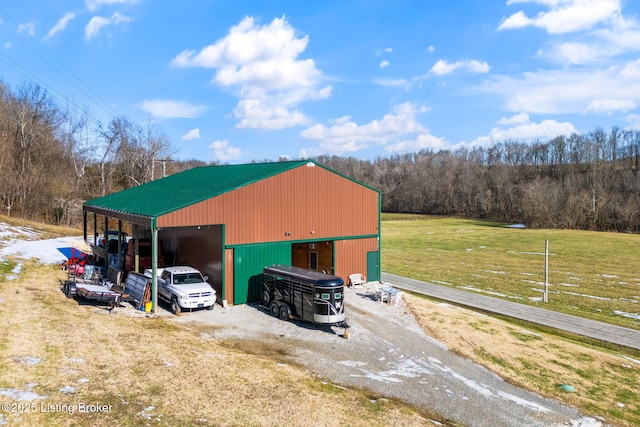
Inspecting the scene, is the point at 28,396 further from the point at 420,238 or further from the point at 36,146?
the point at 420,238

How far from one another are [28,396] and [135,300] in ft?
31.5

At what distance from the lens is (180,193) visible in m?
24.4

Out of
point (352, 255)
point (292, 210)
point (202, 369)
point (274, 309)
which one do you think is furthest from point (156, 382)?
point (352, 255)

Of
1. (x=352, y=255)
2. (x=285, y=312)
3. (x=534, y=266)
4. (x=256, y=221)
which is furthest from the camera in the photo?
(x=534, y=266)

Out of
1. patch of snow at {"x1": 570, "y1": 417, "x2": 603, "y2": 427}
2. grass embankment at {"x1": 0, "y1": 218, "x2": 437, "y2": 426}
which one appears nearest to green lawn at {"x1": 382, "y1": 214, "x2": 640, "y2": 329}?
patch of snow at {"x1": 570, "y1": 417, "x2": 603, "y2": 427}

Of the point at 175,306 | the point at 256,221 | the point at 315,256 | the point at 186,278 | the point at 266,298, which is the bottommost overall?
the point at 175,306

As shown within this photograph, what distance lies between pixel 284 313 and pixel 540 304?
57.5ft

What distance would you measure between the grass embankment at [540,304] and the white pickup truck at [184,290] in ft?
32.0

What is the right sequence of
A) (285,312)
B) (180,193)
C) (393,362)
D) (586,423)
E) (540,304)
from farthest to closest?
(540,304)
(180,193)
(285,312)
(393,362)
(586,423)

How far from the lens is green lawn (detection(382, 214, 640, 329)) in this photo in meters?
28.2

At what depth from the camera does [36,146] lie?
51.1 meters

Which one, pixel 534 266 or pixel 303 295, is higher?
pixel 303 295

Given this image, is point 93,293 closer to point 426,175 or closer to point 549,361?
point 549,361

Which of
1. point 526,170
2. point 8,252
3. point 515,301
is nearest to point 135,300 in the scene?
point 8,252
